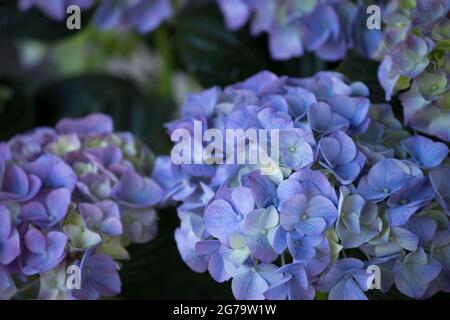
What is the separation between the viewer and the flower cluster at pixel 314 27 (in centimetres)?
74

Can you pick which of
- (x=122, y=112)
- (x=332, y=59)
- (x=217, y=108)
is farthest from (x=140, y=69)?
(x=217, y=108)

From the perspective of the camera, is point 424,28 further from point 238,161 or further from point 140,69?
point 140,69

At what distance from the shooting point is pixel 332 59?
2.57 feet

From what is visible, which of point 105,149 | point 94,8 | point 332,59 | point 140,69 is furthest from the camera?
point 140,69

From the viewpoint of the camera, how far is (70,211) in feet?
2.01

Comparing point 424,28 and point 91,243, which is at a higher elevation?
point 424,28

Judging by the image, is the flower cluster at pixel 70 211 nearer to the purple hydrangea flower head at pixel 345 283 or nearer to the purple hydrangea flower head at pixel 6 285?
the purple hydrangea flower head at pixel 6 285

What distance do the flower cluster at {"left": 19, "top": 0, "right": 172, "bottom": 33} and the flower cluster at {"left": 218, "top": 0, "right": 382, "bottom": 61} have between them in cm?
10

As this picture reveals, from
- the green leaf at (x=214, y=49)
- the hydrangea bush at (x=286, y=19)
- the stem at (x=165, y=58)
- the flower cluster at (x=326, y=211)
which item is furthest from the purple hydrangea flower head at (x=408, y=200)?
the stem at (x=165, y=58)

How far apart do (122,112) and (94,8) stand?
13cm

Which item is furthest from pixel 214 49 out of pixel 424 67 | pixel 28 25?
pixel 424 67

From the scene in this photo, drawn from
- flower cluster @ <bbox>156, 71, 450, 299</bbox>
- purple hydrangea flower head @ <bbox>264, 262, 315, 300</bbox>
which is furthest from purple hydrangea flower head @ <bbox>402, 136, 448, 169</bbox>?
purple hydrangea flower head @ <bbox>264, 262, 315, 300</bbox>

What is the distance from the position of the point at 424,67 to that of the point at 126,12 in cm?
40
